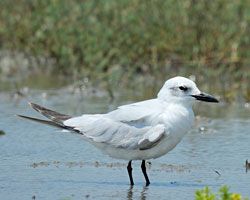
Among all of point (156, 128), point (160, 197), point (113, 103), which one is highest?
point (113, 103)

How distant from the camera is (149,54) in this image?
12477 millimetres

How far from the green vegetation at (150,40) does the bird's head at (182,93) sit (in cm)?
460

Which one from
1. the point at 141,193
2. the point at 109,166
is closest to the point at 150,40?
the point at 109,166

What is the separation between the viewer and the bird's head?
685 centimetres

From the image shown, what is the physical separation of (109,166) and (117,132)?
57 centimetres

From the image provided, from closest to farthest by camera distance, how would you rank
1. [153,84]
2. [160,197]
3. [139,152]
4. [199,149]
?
[160,197] → [139,152] → [199,149] → [153,84]

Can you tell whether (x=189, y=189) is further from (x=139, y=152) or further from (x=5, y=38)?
(x=5, y=38)

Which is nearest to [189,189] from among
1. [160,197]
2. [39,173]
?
[160,197]

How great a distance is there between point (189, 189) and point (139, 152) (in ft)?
1.67

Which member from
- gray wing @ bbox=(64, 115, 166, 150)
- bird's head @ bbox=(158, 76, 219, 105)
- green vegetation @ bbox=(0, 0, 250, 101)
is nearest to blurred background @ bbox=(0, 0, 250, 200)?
green vegetation @ bbox=(0, 0, 250, 101)

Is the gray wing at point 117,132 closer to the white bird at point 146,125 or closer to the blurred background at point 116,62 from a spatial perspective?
the white bird at point 146,125

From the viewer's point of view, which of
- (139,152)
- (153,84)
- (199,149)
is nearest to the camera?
(139,152)

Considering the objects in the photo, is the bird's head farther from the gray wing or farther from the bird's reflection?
the bird's reflection

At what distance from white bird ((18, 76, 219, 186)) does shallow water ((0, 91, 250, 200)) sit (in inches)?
9.3
